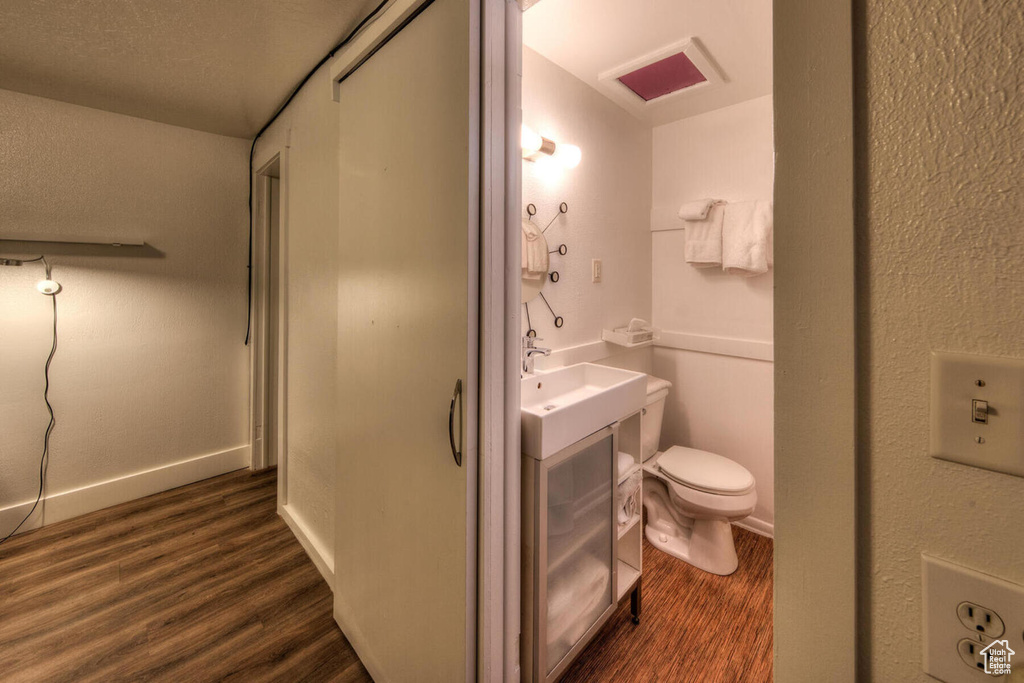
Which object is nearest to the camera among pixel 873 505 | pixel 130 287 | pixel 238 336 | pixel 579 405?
pixel 873 505

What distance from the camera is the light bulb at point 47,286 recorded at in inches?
85.6

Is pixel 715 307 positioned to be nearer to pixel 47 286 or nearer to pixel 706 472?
pixel 706 472

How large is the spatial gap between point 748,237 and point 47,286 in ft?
12.4

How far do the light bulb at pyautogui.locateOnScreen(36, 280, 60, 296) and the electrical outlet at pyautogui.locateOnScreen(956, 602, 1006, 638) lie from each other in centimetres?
346

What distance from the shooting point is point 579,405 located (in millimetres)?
1342

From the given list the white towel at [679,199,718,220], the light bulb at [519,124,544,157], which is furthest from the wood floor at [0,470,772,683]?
the light bulb at [519,124,544,157]

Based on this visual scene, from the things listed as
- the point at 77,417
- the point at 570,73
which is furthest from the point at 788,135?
the point at 77,417

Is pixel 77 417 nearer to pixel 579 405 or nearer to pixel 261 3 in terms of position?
pixel 261 3

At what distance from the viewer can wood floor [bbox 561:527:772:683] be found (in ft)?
4.71

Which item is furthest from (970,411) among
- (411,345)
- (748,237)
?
(748,237)

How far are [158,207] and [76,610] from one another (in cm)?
210

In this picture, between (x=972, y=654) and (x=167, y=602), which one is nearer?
(x=972, y=654)

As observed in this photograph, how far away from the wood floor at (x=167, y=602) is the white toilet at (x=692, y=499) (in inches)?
59.6

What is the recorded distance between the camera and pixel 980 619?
40 centimetres
